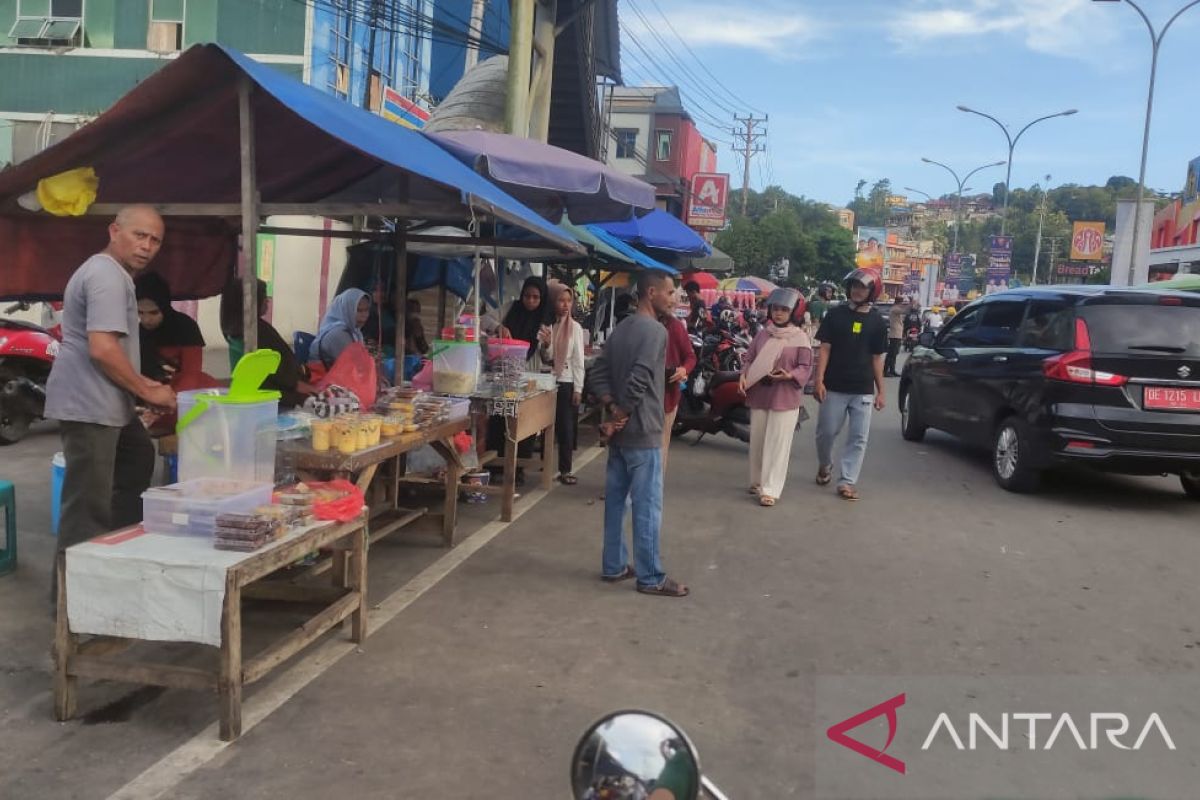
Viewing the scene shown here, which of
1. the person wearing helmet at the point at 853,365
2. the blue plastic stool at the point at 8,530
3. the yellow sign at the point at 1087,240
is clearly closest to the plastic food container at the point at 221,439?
the blue plastic stool at the point at 8,530

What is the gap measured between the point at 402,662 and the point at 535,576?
58.7 inches

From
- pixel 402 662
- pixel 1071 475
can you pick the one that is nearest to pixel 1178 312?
pixel 1071 475

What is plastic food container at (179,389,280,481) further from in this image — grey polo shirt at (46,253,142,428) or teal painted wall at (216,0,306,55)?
teal painted wall at (216,0,306,55)

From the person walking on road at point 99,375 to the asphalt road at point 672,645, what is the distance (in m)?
0.75

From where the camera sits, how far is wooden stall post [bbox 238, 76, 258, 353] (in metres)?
4.55

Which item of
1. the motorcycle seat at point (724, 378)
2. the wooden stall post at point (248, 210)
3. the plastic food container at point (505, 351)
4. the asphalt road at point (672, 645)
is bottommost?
the asphalt road at point (672, 645)

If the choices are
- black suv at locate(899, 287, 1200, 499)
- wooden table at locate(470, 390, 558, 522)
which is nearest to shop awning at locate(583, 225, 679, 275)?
wooden table at locate(470, 390, 558, 522)

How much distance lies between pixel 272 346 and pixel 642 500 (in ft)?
8.10

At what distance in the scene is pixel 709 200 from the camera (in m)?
38.5

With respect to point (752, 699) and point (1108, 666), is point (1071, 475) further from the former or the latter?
point (752, 699)

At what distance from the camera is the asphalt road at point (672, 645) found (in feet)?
11.1

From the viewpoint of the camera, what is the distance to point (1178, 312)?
7855mm

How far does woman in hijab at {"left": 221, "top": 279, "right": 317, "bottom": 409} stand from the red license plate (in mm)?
6364

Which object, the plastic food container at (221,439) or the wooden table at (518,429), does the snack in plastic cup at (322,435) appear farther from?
the wooden table at (518,429)
